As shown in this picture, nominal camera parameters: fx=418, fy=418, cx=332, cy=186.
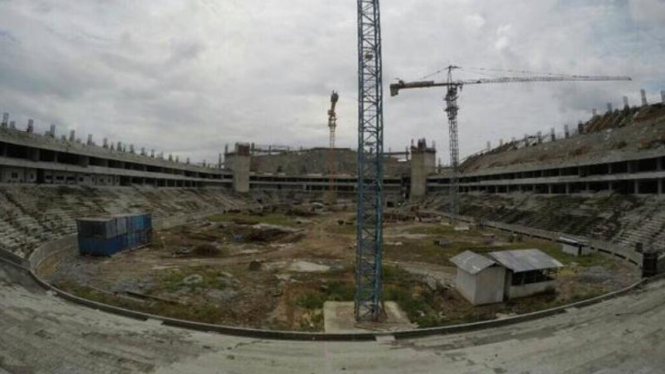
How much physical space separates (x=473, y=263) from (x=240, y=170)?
83140 millimetres

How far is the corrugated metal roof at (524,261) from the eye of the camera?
20531 mm

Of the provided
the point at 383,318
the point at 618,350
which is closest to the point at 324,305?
the point at 383,318

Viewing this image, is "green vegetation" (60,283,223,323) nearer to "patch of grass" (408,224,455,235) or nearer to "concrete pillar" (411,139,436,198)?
"patch of grass" (408,224,455,235)

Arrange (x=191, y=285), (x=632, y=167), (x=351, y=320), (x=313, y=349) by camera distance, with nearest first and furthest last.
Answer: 1. (x=313, y=349)
2. (x=351, y=320)
3. (x=191, y=285)
4. (x=632, y=167)

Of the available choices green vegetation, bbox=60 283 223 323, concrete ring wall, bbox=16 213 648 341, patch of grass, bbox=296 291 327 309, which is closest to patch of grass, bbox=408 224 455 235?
concrete ring wall, bbox=16 213 648 341

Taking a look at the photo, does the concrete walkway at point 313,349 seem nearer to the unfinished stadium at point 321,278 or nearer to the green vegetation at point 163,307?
the unfinished stadium at point 321,278

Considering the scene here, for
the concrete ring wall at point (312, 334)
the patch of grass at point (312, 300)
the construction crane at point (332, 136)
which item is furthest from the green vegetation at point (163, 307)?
the construction crane at point (332, 136)

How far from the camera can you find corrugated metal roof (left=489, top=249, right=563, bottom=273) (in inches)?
808

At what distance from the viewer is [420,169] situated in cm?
9550

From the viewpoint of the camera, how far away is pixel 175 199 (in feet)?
213

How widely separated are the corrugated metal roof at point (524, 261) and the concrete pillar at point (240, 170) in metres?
82.4

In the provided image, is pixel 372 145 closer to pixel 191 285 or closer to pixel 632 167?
pixel 191 285

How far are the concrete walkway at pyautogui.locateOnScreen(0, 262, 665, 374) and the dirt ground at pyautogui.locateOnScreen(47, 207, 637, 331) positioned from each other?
2.04 m

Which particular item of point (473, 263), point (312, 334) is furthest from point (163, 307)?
point (473, 263)
